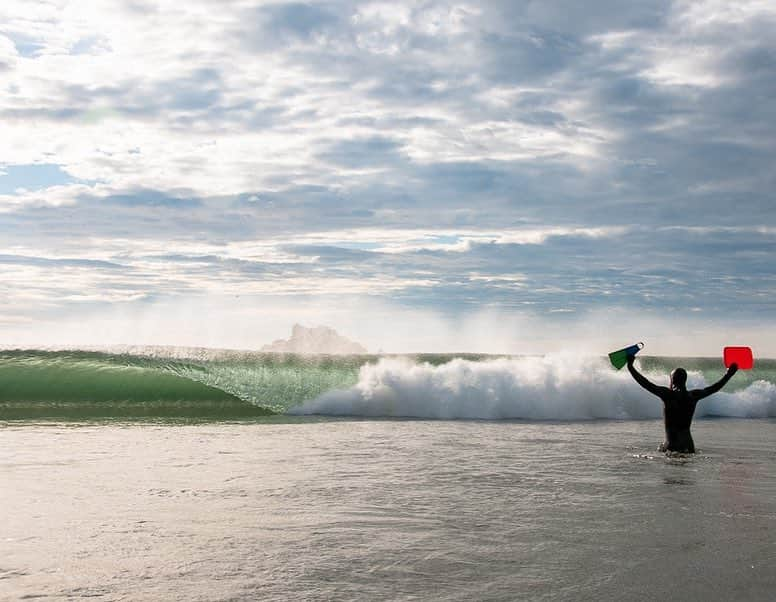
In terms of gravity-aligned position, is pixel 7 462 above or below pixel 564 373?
below

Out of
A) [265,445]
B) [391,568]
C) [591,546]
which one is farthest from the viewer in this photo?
[265,445]

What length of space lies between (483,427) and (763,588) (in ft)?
41.0

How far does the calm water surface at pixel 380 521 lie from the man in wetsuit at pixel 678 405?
1.59ft

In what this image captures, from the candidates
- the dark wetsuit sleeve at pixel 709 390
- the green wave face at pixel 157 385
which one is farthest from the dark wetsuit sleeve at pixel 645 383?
the green wave face at pixel 157 385

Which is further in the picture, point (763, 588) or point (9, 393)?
point (9, 393)

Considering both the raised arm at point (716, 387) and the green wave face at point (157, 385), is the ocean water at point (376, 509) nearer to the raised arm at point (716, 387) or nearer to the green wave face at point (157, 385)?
the raised arm at point (716, 387)

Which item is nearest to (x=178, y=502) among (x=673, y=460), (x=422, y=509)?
(x=422, y=509)

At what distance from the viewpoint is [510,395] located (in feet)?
74.6

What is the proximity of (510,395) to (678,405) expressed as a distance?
10.4 metres

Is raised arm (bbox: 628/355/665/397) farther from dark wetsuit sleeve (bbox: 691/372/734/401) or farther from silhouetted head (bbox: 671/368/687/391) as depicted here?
dark wetsuit sleeve (bbox: 691/372/734/401)

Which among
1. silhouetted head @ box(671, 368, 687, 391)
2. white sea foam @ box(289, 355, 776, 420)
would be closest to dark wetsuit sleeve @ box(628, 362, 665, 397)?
silhouetted head @ box(671, 368, 687, 391)

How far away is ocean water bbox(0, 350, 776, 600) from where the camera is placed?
5.68m

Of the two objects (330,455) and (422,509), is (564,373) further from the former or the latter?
(422,509)

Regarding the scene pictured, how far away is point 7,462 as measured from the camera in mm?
11164
